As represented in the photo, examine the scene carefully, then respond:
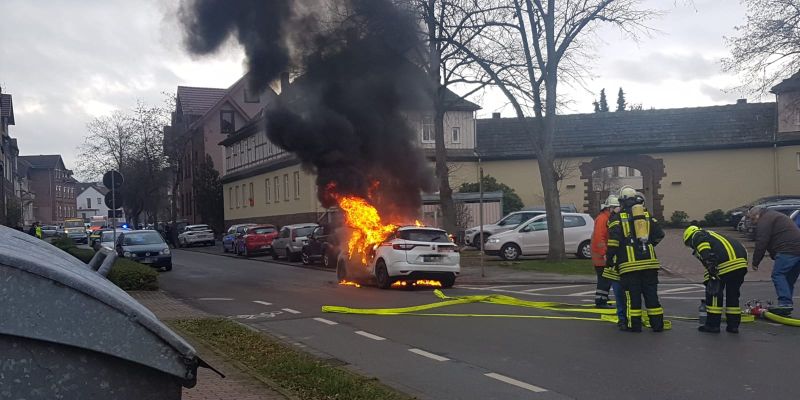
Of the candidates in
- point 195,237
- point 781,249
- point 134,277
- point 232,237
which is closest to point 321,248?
point 134,277

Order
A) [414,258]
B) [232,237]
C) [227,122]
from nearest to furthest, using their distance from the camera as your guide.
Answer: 1. [414,258]
2. [232,237]
3. [227,122]

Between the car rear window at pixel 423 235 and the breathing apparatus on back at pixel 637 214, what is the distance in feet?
21.6

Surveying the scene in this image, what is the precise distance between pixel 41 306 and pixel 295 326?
29.6 ft

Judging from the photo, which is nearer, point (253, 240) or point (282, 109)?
point (282, 109)

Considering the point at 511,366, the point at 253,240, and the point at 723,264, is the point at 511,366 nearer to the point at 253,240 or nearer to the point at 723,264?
the point at 723,264

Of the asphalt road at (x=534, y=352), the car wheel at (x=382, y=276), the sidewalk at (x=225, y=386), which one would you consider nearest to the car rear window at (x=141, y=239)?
the asphalt road at (x=534, y=352)

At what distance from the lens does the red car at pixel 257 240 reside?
33281 mm

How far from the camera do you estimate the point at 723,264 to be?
361 inches

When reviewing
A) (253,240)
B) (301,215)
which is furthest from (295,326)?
(301,215)

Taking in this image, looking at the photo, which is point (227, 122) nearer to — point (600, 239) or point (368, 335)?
point (600, 239)

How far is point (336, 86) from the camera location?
63.5 feet

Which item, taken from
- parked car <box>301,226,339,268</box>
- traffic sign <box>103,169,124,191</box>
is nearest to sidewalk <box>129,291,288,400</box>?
traffic sign <box>103,169,124,191</box>

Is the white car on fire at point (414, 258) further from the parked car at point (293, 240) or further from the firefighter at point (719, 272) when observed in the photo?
the parked car at point (293, 240)

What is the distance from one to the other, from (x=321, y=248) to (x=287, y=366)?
57.8 feet
